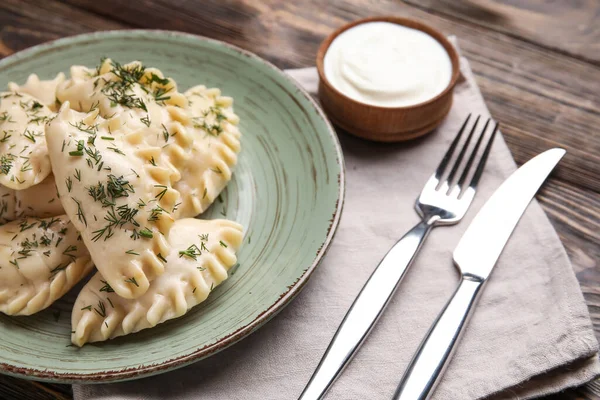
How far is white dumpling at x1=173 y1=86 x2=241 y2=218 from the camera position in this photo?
2902mm

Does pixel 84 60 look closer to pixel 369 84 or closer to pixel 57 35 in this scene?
pixel 57 35

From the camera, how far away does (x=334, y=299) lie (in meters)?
2.85

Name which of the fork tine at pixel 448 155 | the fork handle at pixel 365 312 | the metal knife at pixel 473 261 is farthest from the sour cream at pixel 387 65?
the fork handle at pixel 365 312

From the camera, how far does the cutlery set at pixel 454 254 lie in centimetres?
249

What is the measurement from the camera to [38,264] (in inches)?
102

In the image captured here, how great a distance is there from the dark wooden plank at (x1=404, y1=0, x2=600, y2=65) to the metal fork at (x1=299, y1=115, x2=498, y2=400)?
1.22 metres

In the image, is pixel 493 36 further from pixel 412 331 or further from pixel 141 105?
pixel 141 105

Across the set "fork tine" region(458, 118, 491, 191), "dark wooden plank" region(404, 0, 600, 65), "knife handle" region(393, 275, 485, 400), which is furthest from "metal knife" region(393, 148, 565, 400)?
"dark wooden plank" region(404, 0, 600, 65)

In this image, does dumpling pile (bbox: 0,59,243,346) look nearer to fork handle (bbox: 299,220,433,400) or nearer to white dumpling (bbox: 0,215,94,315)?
white dumpling (bbox: 0,215,94,315)

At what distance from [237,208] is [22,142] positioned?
1058mm

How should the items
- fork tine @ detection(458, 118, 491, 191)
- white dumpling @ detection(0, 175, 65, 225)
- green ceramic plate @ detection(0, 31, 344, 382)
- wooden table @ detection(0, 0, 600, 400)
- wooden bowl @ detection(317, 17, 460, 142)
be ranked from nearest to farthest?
1. green ceramic plate @ detection(0, 31, 344, 382)
2. white dumpling @ detection(0, 175, 65, 225)
3. fork tine @ detection(458, 118, 491, 191)
4. wooden bowl @ detection(317, 17, 460, 142)
5. wooden table @ detection(0, 0, 600, 400)

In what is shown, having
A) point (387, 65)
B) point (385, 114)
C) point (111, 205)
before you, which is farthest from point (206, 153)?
point (387, 65)

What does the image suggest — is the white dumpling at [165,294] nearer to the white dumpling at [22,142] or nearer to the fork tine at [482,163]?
the white dumpling at [22,142]

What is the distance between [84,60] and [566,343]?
3.04 m
